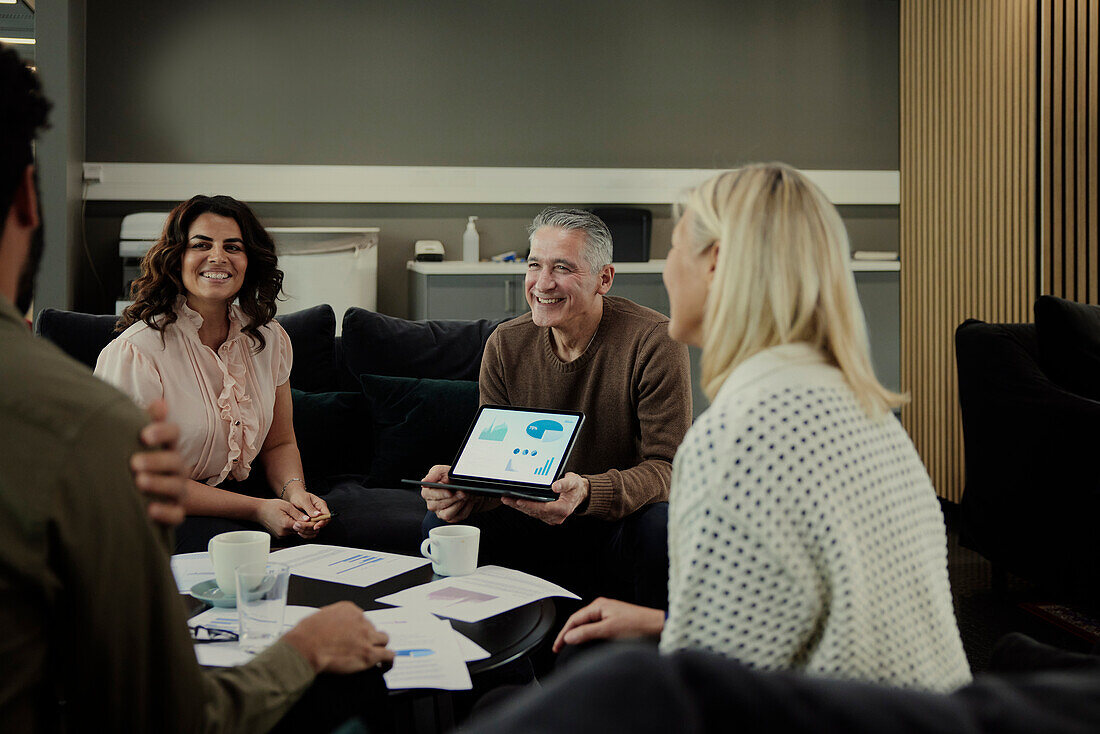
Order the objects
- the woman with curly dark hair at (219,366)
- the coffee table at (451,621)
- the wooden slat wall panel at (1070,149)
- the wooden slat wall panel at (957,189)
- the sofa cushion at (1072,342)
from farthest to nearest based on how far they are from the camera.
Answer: the wooden slat wall panel at (957,189)
the wooden slat wall panel at (1070,149)
the sofa cushion at (1072,342)
the woman with curly dark hair at (219,366)
the coffee table at (451,621)

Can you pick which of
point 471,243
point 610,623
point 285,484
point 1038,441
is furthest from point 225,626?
point 471,243

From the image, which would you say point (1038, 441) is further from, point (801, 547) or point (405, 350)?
point (801, 547)

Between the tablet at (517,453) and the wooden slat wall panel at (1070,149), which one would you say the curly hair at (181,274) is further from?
the wooden slat wall panel at (1070,149)

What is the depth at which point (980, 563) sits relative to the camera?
355 centimetres

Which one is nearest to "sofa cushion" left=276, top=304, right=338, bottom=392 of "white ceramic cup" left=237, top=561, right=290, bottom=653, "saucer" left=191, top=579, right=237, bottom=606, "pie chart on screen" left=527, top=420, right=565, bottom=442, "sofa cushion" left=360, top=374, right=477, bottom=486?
"sofa cushion" left=360, top=374, right=477, bottom=486

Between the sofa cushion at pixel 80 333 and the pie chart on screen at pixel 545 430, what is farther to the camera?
the sofa cushion at pixel 80 333

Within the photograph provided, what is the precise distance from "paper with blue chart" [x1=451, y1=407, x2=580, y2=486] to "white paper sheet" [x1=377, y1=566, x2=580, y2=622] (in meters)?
0.27

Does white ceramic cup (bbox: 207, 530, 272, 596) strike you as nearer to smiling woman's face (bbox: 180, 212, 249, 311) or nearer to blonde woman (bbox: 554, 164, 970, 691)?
blonde woman (bbox: 554, 164, 970, 691)

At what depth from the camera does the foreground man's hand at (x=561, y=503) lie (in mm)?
1929

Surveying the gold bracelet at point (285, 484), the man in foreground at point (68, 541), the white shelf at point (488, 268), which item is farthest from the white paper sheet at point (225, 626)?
the white shelf at point (488, 268)

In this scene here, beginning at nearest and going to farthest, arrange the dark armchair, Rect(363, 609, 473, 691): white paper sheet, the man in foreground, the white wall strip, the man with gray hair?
the man in foreground
Rect(363, 609, 473, 691): white paper sheet
the man with gray hair
the dark armchair
the white wall strip

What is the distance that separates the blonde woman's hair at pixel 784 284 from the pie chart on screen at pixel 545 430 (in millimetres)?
914

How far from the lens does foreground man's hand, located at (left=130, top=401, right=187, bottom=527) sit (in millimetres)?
743

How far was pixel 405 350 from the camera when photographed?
120 inches
